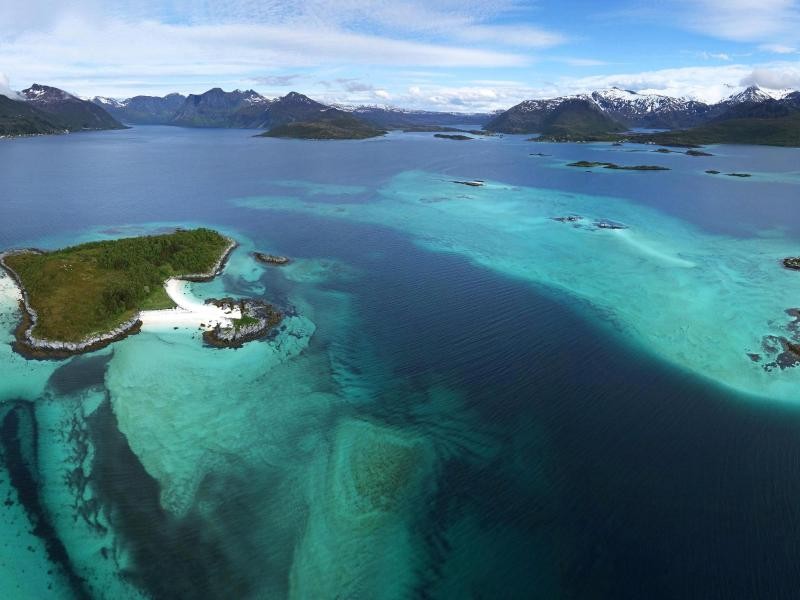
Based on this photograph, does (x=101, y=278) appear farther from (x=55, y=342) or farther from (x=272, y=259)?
(x=272, y=259)

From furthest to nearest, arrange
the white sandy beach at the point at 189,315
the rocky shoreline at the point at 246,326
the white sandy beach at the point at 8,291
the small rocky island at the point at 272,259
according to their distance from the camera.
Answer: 1. the small rocky island at the point at 272,259
2. the white sandy beach at the point at 8,291
3. the white sandy beach at the point at 189,315
4. the rocky shoreline at the point at 246,326

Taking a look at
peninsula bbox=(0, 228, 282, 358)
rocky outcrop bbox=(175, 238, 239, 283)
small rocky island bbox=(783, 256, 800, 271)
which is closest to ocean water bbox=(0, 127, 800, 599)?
rocky outcrop bbox=(175, 238, 239, 283)

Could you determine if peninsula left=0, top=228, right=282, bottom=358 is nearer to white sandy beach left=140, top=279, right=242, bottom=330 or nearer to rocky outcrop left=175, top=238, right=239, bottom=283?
rocky outcrop left=175, top=238, right=239, bottom=283

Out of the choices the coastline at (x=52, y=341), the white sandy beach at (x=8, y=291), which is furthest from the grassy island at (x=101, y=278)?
the white sandy beach at (x=8, y=291)

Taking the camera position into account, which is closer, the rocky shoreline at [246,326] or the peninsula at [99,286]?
the peninsula at [99,286]

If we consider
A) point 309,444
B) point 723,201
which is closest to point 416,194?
point 723,201

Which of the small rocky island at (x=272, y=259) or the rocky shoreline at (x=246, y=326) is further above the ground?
the small rocky island at (x=272, y=259)

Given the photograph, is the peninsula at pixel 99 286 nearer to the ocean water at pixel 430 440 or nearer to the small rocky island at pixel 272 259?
the ocean water at pixel 430 440

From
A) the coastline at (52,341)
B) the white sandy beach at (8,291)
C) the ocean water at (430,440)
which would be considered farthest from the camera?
the white sandy beach at (8,291)
